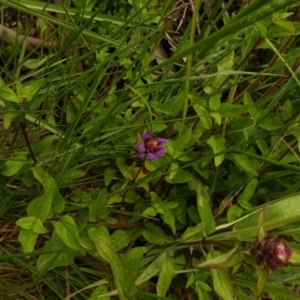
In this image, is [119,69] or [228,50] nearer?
[228,50]

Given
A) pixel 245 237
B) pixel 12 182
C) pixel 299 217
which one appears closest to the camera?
pixel 299 217

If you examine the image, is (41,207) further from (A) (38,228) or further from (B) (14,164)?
(B) (14,164)

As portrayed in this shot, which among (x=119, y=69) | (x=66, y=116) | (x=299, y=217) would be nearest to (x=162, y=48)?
(x=119, y=69)

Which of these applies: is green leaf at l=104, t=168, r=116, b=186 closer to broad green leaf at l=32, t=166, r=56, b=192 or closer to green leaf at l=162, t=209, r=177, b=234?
green leaf at l=162, t=209, r=177, b=234

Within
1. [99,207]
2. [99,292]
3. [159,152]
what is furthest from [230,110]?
[99,292]

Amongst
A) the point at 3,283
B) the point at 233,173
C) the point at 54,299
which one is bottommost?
the point at 54,299

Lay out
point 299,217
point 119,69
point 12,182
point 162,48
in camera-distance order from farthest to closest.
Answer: point 162,48
point 119,69
point 12,182
point 299,217

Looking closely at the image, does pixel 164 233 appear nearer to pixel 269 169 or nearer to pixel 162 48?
pixel 269 169

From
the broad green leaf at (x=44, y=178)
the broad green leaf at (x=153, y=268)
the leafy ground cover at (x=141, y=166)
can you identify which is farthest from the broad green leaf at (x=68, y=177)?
the broad green leaf at (x=153, y=268)
